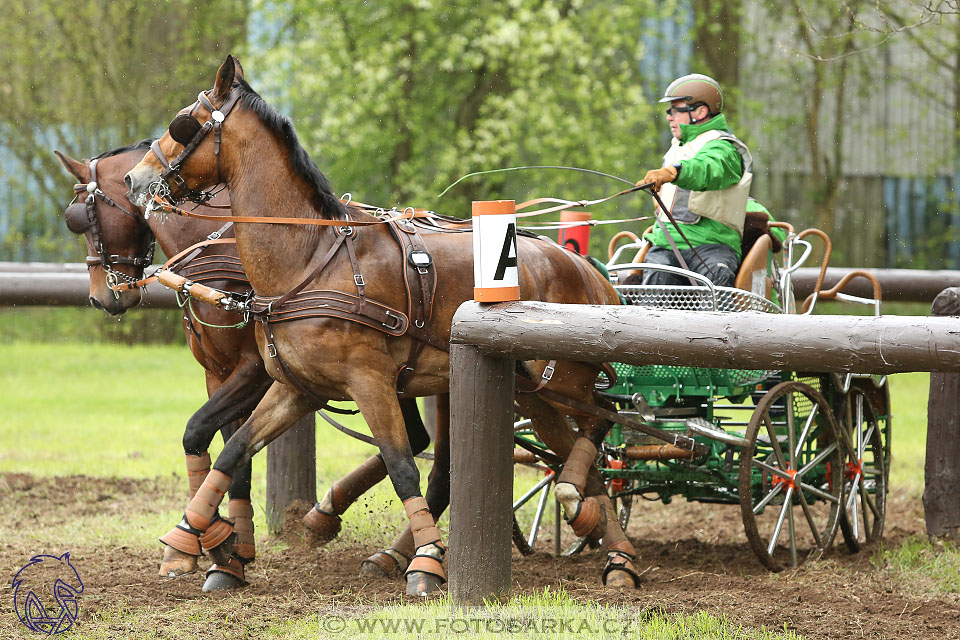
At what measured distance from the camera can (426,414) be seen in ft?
27.2

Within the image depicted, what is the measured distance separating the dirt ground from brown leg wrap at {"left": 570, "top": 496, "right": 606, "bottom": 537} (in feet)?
0.80

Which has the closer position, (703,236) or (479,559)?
(479,559)

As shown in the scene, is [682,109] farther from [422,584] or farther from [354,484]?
[422,584]

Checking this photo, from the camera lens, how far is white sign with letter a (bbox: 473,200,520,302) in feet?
13.3

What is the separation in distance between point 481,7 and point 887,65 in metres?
6.00

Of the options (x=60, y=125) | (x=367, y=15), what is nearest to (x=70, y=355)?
(x=60, y=125)

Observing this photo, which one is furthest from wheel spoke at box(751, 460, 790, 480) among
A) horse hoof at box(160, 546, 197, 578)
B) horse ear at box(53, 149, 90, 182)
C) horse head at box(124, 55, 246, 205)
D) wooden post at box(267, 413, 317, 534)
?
horse ear at box(53, 149, 90, 182)

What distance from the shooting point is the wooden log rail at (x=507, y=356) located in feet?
12.5

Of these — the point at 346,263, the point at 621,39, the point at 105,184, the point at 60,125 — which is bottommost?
the point at 346,263

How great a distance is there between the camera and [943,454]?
6.18m

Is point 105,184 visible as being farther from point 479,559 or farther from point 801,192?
point 801,192

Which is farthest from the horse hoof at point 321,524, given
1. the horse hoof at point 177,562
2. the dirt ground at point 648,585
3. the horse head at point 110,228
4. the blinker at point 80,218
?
the blinker at point 80,218

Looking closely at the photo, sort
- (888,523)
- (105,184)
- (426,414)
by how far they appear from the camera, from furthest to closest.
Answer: (426,414)
(888,523)
(105,184)

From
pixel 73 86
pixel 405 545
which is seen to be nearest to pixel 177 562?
pixel 405 545
